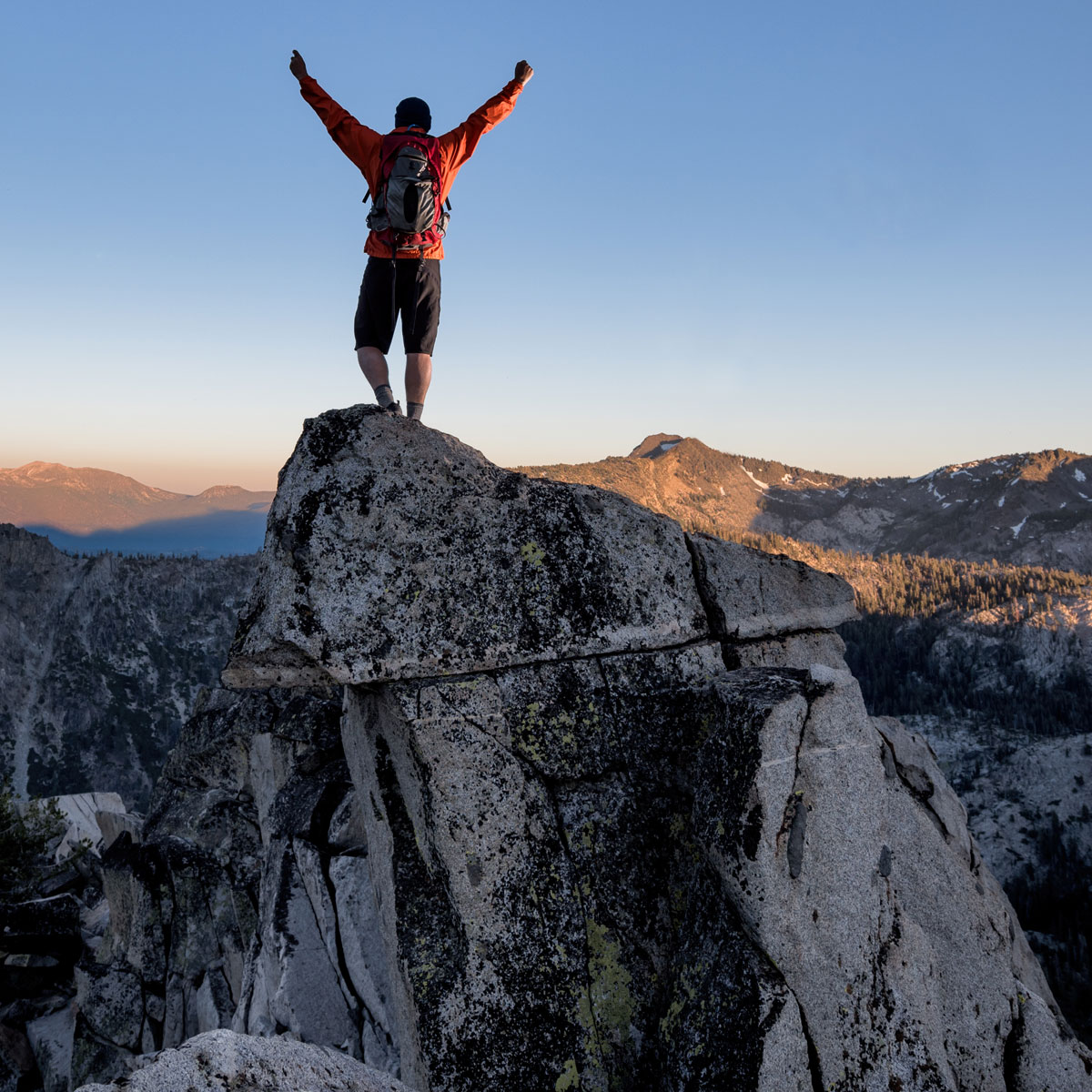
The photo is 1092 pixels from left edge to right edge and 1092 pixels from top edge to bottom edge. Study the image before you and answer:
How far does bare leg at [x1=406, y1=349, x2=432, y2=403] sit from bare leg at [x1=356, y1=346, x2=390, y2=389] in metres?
0.04

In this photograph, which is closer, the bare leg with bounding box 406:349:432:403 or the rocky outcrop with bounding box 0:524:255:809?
the bare leg with bounding box 406:349:432:403

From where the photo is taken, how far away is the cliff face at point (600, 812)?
9.07m

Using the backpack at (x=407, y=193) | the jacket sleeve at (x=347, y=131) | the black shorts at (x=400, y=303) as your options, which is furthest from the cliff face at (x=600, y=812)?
the jacket sleeve at (x=347, y=131)

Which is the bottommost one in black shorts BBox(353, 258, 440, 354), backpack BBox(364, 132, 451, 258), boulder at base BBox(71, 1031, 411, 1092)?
boulder at base BBox(71, 1031, 411, 1092)

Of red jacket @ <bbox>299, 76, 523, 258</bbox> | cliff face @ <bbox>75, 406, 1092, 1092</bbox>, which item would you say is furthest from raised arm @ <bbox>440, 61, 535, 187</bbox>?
cliff face @ <bbox>75, 406, 1092, 1092</bbox>

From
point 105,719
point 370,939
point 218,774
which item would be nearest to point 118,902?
point 218,774

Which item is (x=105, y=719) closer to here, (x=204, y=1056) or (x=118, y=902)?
(x=118, y=902)

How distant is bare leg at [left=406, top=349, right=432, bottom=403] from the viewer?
473 inches

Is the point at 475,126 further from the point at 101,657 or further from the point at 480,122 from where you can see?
the point at 101,657

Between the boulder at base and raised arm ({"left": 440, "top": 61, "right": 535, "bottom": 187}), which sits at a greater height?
raised arm ({"left": 440, "top": 61, "right": 535, "bottom": 187})

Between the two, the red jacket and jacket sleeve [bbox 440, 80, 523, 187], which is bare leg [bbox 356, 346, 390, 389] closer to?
the red jacket

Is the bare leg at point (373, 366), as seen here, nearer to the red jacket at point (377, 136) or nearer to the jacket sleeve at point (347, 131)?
the red jacket at point (377, 136)

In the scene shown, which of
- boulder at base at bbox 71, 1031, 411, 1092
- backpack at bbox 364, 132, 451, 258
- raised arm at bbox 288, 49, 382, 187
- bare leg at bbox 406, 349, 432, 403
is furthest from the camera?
bare leg at bbox 406, 349, 432, 403

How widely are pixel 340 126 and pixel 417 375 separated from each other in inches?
145
